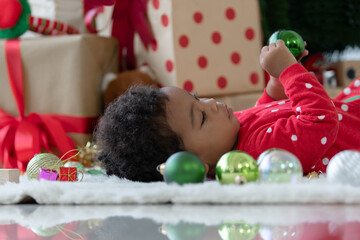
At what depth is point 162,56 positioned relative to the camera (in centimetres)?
171

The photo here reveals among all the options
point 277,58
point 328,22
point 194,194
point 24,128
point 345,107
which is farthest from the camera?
point 328,22

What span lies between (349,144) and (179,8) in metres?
0.85

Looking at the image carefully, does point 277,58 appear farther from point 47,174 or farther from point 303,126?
point 47,174

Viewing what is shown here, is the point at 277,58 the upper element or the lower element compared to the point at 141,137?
upper

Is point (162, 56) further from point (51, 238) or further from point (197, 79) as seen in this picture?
point (51, 238)

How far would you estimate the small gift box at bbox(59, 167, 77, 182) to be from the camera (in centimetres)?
96


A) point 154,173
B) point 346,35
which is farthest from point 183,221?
point 346,35

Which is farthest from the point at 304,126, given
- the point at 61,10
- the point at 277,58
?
the point at 61,10

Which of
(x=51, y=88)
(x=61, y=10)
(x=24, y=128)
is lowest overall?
(x=24, y=128)

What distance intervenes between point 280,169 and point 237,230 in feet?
0.69

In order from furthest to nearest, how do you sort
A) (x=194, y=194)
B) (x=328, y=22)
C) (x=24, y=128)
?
1. (x=328, y=22)
2. (x=24, y=128)
3. (x=194, y=194)

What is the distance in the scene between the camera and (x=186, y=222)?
534mm

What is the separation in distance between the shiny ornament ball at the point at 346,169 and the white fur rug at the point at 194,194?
0.02m

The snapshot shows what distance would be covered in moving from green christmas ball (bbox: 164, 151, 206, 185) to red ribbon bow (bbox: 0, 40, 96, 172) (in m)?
0.96
